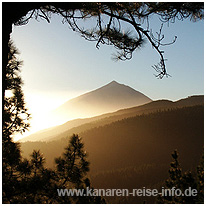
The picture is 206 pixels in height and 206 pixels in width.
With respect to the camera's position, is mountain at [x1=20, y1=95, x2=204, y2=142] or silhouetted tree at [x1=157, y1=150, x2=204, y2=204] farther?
mountain at [x1=20, y1=95, x2=204, y2=142]

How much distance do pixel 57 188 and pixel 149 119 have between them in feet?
55.4

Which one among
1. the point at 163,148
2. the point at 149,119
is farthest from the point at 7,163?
the point at 149,119

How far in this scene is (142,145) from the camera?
57.4 ft

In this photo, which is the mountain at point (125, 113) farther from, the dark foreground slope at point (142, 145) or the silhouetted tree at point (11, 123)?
the silhouetted tree at point (11, 123)

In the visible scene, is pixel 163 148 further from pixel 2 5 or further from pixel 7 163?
pixel 2 5

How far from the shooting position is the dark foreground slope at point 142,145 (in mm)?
14150

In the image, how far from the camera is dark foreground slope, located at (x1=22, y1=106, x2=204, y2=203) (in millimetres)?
14150

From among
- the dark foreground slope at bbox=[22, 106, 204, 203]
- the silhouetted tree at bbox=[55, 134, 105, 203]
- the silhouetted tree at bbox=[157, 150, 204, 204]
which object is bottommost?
the dark foreground slope at bbox=[22, 106, 204, 203]

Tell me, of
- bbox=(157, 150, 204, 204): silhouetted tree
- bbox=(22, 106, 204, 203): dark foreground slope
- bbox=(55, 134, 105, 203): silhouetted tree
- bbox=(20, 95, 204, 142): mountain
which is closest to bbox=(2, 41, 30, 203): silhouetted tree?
bbox=(55, 134, 105, 203): silhouetted tree

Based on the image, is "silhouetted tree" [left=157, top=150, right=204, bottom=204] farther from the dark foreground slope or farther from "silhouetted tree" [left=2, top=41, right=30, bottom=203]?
the dark foreground slope

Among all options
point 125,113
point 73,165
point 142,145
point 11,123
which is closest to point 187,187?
point 73,165

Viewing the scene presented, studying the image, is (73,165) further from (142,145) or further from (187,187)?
(142,145)

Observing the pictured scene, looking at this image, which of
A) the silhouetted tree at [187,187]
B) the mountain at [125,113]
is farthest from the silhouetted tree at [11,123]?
the mountain at [125,113]

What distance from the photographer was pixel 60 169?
292 centimetres
